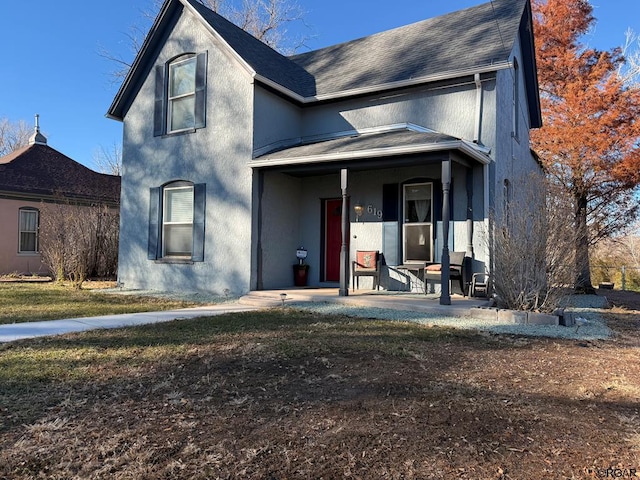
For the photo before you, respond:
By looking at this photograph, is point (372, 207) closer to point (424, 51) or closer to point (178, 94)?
point (424, 51)

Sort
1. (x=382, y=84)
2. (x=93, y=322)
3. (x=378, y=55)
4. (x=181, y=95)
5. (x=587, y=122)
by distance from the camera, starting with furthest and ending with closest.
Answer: (x=587, y=122) < (x=378, y=55) < (x=181, y=95) < (x=382, y=84) < (x=93, y=322)

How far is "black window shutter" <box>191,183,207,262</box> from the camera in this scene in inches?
424

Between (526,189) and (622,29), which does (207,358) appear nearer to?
(526,189)

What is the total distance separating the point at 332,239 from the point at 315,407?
801 centimetres

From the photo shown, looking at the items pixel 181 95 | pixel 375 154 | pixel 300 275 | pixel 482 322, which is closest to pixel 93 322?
pixel 300 275

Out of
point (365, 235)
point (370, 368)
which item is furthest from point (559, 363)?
point (365, 235)

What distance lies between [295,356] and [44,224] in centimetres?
1492

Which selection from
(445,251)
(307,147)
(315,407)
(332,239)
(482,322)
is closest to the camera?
(315,407)

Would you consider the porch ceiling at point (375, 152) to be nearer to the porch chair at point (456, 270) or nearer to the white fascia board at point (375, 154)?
the white fascia board at point (375, 154)

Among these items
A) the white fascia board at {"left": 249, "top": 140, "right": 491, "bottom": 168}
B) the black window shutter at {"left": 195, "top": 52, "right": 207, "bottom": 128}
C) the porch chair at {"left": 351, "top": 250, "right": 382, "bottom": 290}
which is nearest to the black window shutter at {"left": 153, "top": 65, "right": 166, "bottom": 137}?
the black window shutter at {"left": 195, "top": 52, "right": 207, "bottom": 128}

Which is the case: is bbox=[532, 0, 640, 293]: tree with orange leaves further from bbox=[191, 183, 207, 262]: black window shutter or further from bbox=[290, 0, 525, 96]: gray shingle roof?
bbox=[191, 183, 207, 262]: black window shutter

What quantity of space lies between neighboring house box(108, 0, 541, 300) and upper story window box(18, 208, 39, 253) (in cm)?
621

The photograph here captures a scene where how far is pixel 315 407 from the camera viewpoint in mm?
3270

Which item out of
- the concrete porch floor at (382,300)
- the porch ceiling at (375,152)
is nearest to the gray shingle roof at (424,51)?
the porch ceiling at (375,152)
